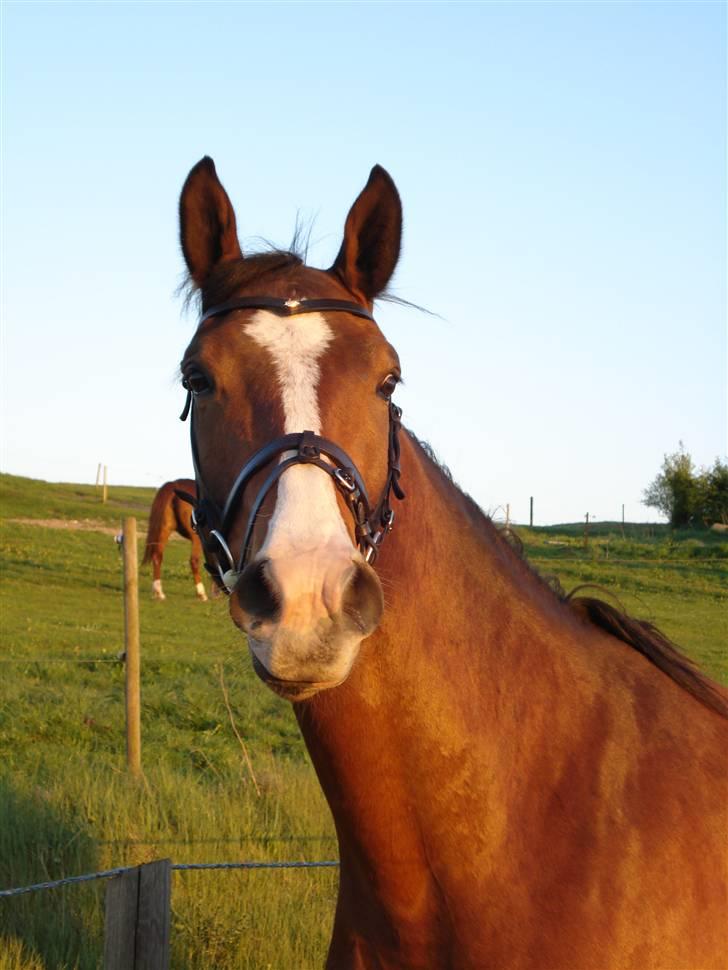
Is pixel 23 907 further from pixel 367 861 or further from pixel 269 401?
pixel 269 401

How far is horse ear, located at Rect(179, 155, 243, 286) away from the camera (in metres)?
2.87

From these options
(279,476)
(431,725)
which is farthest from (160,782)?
(279,476)

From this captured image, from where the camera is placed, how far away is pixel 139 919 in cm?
421

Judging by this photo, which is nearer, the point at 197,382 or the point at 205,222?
the point at 197,382

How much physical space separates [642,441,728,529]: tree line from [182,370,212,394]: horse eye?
40.4m

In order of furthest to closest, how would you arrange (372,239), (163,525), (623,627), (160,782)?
(163,525), (160,782), (623,627), (372,239)

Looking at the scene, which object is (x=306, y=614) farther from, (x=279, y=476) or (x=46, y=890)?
(x=46, y=890)

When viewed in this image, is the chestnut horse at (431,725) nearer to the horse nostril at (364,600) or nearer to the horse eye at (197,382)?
the horse eye at (197,382)

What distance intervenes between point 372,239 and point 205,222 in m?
0.49

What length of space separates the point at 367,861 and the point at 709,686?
1177 mm

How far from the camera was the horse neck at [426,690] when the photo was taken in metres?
2.50

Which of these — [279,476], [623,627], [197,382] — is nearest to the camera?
[279,476]

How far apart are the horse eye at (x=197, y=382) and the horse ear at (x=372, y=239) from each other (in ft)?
1.70

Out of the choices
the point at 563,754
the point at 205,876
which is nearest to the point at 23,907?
the point at 205,876
